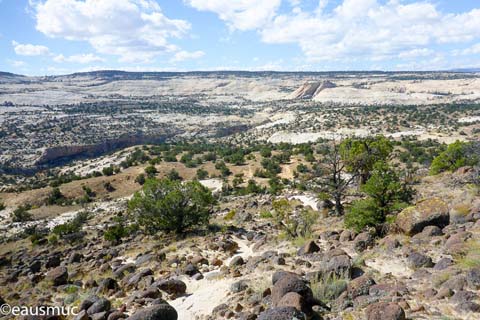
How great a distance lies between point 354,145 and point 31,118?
108 m

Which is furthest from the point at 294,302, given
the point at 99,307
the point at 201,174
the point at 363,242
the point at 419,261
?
the point at 201,174

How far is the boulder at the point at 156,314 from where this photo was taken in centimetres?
719

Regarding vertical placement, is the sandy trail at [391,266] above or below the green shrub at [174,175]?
above

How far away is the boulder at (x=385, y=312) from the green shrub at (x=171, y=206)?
13535 mm

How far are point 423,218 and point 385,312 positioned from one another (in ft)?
20.3

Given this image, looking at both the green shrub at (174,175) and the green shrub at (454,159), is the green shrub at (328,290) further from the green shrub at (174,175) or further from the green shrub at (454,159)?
the green shrub at (174,175)

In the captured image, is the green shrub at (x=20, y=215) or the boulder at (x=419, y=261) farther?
the green shrub at (x=20, y=215)

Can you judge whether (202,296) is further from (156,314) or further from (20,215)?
(20,215)

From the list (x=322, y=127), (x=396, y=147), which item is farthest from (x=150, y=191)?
(x=322, y=127)

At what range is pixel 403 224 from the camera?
37.0 feet

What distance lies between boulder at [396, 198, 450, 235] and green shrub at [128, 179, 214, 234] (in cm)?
1047

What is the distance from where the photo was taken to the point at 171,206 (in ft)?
61.0

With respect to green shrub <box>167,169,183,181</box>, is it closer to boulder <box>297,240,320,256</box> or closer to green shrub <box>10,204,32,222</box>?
green shrub <box>10,204,32,222</box>

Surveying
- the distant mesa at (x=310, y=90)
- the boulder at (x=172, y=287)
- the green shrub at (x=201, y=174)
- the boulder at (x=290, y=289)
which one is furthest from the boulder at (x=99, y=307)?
the distant mesa at (x=310, y=90)
